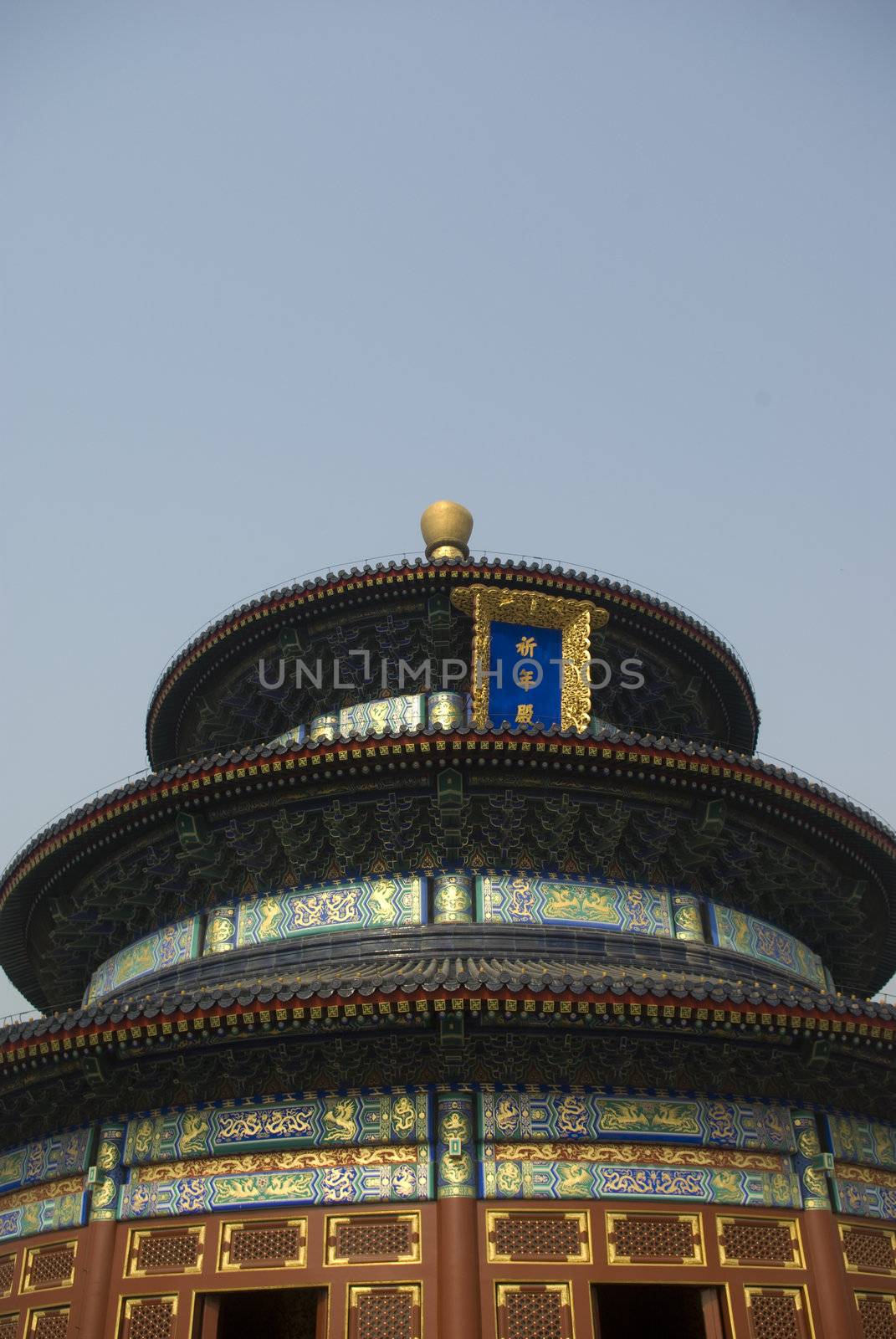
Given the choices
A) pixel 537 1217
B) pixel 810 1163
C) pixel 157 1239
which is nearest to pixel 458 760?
pixel 537 1217

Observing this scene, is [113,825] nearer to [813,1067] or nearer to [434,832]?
[434,832]

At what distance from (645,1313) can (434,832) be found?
7.09 meters

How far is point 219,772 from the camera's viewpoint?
15.9m

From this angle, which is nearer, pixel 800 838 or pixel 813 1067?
pixel 813 1067

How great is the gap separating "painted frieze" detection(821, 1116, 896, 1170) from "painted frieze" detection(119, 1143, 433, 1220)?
479 cm

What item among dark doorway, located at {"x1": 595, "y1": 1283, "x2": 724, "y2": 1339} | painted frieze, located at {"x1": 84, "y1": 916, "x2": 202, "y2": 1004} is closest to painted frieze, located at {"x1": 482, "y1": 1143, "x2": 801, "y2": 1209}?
dark doorway, located at {"x1": 595, "y1": 1283, "x2": 724, "y2": 1339}

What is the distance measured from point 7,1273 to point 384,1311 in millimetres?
5034

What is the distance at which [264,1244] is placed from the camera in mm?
12828

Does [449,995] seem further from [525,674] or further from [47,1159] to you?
[525,674]

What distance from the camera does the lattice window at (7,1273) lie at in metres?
14.2

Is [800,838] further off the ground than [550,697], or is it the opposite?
[550,697]

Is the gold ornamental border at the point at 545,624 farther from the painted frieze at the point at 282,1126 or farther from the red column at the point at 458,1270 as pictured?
the red column at the point at 458,1270

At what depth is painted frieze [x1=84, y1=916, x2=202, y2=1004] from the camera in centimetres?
1700

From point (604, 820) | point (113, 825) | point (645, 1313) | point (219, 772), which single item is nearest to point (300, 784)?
point (219, 772)
